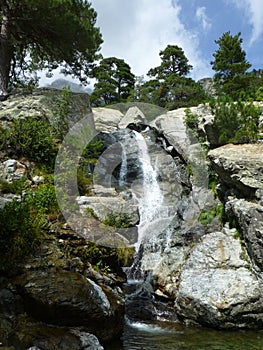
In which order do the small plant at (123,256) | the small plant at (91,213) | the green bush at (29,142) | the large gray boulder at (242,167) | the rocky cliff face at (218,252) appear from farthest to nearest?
the green bush at (29,142) → the large gray boulder at (242,167) → the small plant at (91,213) → the rocky cliff face at (218,252) → the small plant at (123,256)

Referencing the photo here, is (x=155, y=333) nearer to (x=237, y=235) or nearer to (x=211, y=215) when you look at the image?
(x=237, y=235)

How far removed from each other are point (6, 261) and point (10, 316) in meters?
0.95

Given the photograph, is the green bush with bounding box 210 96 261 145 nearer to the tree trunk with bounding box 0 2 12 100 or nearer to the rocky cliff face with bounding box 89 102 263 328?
the rocky cliff face with bounding box 89 102 263 328

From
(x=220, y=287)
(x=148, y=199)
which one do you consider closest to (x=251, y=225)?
(x=220, y=287)

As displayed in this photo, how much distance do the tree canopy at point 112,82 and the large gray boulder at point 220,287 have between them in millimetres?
25519

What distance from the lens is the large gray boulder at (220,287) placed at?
7.32m

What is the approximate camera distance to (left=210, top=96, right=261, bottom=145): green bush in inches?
441

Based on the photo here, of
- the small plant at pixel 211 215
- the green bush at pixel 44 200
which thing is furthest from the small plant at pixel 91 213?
the small plant at pixel 211 215

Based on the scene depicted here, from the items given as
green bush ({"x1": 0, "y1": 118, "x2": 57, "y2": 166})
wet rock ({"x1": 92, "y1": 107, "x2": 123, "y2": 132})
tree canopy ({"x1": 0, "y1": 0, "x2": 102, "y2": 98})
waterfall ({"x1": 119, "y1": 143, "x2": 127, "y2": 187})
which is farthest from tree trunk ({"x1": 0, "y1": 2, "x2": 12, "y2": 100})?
wet rock ({"x1": 92, "y1": 107, "x2": 123, "y2": 132})

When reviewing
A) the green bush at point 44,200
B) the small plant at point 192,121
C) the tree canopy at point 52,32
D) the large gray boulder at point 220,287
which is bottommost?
the large gray boulder at point 220,287

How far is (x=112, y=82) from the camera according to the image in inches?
1302

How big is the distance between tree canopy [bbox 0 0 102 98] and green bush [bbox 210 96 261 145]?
23.7ft

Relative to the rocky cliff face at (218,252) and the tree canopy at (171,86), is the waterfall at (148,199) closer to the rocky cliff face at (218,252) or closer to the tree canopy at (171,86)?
the rocky cliff face at (218,252)

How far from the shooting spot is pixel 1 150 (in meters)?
10.9
